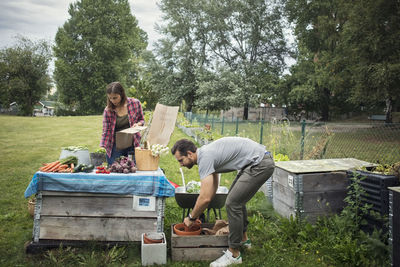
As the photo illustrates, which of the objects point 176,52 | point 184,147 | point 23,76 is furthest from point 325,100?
point 23,76

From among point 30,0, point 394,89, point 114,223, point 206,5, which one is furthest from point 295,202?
point 206,5

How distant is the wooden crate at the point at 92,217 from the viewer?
316cm

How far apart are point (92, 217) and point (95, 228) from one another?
122 mm

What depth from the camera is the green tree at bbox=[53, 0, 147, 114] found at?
32.3 m

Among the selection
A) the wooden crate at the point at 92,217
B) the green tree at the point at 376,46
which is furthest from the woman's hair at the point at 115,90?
the green tree at the point at 376,46

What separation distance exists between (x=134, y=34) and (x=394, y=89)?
1198 inches

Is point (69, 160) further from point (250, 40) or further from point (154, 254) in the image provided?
point (250, 40)

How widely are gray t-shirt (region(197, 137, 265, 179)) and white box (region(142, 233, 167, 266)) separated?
90 centimetres

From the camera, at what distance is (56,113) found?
1337 inches

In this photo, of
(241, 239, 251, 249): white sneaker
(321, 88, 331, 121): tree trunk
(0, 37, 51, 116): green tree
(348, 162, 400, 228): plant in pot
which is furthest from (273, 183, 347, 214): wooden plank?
(0, 37, 51, 116): green tree

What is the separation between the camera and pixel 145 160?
11.3 feet

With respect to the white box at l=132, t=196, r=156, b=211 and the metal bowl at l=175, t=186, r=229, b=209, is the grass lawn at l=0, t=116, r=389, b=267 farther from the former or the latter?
the metal bowl at l=175, t=186, r=229, b=209

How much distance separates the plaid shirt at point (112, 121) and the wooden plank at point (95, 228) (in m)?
1.10

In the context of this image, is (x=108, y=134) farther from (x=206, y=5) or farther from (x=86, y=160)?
(x=206, y=5)
